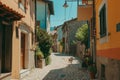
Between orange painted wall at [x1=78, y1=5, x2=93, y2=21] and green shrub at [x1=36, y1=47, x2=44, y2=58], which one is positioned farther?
green shrub at [x1=36, y1=47, x2=44, y2=58]

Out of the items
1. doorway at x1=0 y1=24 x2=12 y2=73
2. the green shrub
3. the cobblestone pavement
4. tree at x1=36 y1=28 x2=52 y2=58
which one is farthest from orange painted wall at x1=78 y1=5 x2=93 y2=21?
tree at x1=36 y1=28 x2=52 y2=58

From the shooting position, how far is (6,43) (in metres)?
11.4

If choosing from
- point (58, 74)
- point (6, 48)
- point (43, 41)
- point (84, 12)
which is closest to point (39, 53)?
point (43, 41)

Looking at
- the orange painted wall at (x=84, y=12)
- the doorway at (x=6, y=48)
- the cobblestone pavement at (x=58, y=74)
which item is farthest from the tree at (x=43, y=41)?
the doorway at (x=6, y=48)

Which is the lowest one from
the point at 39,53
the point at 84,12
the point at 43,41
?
the point at 39,53

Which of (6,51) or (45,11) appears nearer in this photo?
(6,51)

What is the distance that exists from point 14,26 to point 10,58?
5.23ft

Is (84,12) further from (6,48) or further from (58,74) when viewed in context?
(6,48)

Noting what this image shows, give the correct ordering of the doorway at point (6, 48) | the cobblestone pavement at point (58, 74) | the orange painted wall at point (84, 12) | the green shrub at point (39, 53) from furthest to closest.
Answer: the green shrub at point (39, 53) < the orange painted wall at point (84, 12) < the cobblestone pavement at point (58, 74) < the doorway at point (6, 48)

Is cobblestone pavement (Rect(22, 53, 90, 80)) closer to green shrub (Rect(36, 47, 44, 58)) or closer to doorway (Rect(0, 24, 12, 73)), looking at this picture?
green shrub (Rect(36, 47, 44, 58))

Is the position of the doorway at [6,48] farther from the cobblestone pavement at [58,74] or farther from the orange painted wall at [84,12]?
the orange painted wall at [84,12]

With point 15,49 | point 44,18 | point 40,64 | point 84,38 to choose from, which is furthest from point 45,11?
point 15,49

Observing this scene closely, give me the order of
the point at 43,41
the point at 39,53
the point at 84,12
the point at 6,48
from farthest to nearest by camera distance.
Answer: the point at 43,41 < the point at 39,53 < the point at 84,12 < the point at 6,48

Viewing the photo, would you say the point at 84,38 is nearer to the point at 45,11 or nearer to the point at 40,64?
the point at 45,11
